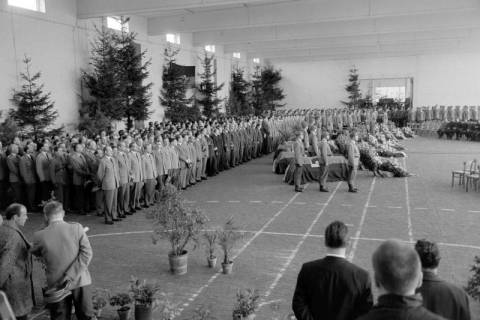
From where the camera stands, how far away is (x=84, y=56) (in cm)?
1752

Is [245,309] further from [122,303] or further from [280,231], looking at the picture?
[280,231]

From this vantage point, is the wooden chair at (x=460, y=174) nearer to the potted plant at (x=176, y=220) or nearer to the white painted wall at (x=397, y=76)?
the potted plant at (x=176, y=220)

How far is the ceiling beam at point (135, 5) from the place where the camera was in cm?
1406

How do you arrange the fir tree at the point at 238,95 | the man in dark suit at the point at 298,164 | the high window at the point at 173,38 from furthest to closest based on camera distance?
the fir tree at the point at 238,95, the high window at the point at 173,38, the man in dark suit at the point at 298,164

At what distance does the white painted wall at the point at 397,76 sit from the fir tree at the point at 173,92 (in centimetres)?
1986

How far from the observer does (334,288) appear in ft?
10.8

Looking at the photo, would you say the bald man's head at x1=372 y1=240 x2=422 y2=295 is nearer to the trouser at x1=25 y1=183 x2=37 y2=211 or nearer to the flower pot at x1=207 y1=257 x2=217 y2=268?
the flower pot at x1=207 y1=257 x2=217 y2=268

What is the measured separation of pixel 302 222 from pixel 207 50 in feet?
67.8

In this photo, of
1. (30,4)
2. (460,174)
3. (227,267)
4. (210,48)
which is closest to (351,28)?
(210,48)

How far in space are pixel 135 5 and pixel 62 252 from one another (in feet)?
39.8

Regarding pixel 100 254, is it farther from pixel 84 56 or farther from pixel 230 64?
pixel 230 64

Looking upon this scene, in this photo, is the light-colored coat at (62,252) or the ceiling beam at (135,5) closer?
the light-colored coat at (62,252)

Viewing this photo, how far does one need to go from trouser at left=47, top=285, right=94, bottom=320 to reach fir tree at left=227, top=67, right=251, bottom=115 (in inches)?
1004

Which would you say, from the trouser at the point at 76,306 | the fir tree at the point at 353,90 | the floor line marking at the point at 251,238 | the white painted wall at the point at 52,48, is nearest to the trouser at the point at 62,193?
the white painted wall at the point at 52,48
